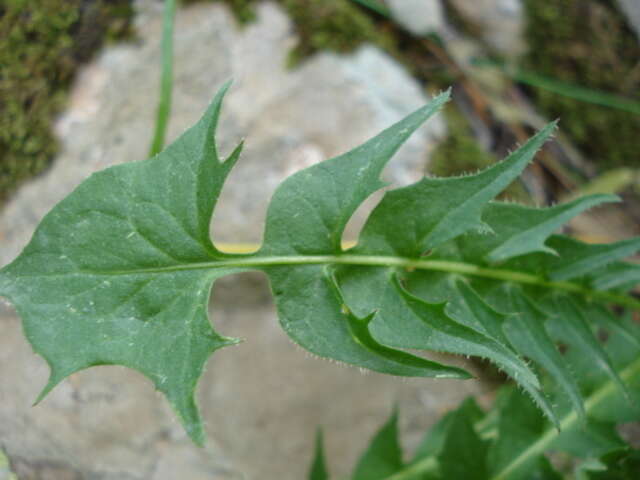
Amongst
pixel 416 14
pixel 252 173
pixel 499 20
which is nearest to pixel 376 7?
pixel 416 14

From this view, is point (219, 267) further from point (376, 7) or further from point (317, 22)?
point (376, 7)

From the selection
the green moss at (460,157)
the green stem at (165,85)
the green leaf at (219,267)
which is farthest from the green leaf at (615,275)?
the green stem at (165,85)

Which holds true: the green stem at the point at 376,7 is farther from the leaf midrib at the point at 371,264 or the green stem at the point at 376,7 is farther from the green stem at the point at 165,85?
the leaf midrib at the point at 371,264

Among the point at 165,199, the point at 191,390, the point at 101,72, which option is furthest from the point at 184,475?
the point at 101,72

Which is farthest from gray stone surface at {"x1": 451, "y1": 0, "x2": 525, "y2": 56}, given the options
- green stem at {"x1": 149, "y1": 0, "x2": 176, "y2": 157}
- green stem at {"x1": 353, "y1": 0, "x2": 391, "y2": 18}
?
green stem at {"x1": 149, "y1": 0, "x2": 176, "y2": 157}

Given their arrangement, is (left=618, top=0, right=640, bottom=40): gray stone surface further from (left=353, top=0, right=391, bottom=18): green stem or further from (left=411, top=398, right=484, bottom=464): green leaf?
(left=411, top=398, right=484, bottom=464): green leaf

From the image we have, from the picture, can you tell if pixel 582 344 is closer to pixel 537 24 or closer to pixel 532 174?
pixel 532 174
